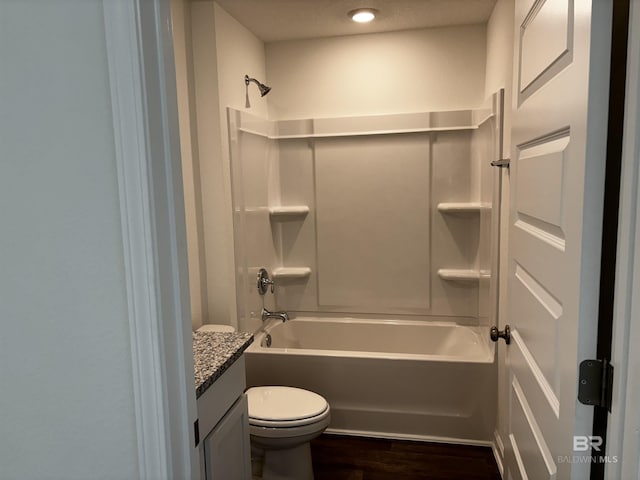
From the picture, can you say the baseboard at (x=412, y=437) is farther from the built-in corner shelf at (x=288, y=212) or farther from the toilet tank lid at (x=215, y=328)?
the built-in corner shelf at (x=288, y=212)

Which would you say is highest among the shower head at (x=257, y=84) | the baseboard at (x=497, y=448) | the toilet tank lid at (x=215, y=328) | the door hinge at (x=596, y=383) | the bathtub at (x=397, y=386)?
the shower head at (x=257, y=84)

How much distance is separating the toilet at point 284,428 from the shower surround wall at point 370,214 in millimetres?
736

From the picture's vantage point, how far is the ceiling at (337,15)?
2.53 metres

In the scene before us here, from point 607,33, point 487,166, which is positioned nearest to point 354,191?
point 487,166

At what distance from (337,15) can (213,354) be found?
2.18 m

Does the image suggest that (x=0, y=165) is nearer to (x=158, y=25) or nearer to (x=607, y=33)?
(x=158, y=25)

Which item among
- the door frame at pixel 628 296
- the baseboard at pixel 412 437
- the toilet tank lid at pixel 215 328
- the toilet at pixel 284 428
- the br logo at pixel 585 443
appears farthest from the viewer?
the baseboard at pixel 412 437

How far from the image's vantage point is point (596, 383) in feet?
2.72

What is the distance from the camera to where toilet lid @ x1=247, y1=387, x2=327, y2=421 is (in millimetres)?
2078

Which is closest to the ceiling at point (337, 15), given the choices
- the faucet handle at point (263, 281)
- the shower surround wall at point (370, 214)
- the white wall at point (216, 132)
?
the white wall at point (216, 132)

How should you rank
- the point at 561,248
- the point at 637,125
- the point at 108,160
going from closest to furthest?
the point at 637,125 → the point at 108,160 → the point at 561,248

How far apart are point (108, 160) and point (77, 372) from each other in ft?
1.36

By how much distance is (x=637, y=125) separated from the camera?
0.71 meters

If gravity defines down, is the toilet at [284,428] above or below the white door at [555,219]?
below
